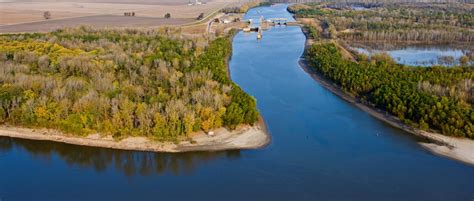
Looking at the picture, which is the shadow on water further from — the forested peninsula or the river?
the forested peninsula

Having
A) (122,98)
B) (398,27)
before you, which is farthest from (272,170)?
(398,27)

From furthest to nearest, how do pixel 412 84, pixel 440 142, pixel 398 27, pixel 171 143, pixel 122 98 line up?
pixel 398 27 < pixel 412 84 < pixel 122 98 < pixel 440 142 < pixel 171 143

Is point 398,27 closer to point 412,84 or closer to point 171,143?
point 412,84

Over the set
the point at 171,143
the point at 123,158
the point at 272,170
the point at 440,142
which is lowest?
the point at 272,170

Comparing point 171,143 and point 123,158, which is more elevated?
point 171,143

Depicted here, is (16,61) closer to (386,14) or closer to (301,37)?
(301,37)

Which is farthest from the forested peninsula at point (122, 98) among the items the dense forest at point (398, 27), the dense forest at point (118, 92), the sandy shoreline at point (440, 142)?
the dense forest at point (398, 27)

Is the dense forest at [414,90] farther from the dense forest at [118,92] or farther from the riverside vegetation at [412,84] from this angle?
the dense forest at [118,92]

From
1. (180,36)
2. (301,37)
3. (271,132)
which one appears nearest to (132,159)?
(271,132)
